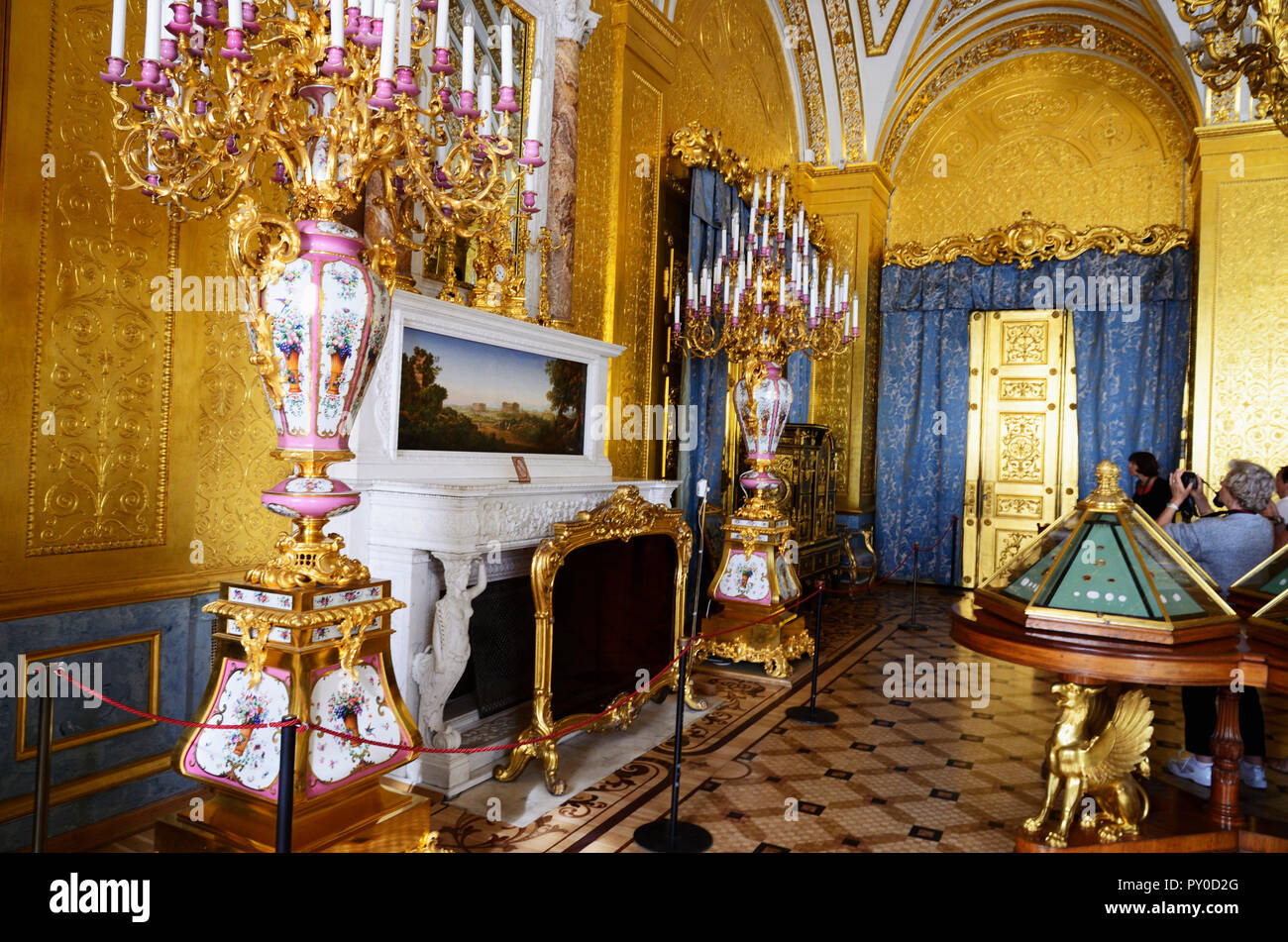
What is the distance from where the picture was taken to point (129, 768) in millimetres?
3027

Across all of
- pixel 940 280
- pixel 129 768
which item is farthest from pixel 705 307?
pixel 940 280

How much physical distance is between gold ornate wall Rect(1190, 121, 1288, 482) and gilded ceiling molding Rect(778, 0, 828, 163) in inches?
149

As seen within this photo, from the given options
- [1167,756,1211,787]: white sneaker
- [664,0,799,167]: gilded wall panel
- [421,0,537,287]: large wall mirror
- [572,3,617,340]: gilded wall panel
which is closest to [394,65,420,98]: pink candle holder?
[421,0,537,287]: large wall mirror

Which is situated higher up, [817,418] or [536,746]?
[817,418]

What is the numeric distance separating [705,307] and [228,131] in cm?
400

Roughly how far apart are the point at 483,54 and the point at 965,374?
7.16m

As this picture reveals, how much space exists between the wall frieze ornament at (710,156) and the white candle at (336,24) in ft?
14.5

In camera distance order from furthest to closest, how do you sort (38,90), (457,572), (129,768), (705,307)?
(705,307)
(457,572)
(129,768)
(38,90)

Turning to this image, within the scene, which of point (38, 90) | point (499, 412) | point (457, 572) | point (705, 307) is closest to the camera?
point (38, 90)

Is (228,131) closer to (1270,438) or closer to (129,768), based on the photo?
(129,768)

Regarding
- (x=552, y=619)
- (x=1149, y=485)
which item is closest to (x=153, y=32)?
(x=552, y=619)

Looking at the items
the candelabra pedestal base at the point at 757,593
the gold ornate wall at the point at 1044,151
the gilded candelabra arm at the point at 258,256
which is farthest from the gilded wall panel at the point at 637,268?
the gold ornate wall at the point at 1044,151

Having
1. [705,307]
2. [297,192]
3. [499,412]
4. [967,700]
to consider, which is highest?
[705,307]

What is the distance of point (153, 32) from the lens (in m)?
1.98
